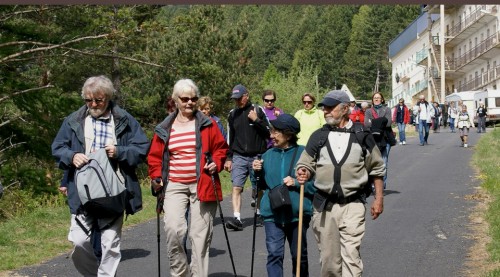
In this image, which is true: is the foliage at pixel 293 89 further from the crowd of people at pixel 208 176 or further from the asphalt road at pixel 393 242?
the crowd of people at pixel 208 176

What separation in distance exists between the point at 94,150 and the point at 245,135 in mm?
4825

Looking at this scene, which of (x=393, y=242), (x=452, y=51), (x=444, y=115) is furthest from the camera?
(x=452, y=51)

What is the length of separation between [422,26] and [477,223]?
71.7 m

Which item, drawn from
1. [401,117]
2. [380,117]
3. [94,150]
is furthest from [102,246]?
[401,117]

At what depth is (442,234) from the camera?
1191 centimetres

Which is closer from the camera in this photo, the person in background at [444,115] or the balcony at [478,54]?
the person in background at [444,115]

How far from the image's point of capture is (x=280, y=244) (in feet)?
24.8

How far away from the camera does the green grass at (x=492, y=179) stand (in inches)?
414

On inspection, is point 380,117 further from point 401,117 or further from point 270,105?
point 401,117

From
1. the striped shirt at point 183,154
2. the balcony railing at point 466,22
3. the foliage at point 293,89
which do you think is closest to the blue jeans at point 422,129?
the striped shirt at point 183,154

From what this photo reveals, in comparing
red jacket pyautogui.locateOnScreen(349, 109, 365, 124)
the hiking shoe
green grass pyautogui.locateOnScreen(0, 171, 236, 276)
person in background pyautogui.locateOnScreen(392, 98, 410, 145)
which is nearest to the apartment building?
person in background pyautogui.locateOnScreen(392, 98, 410, 145)

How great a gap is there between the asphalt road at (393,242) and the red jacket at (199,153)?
5.64 ft

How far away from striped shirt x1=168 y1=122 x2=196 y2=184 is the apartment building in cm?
5868

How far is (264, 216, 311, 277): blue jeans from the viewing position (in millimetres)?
7535
